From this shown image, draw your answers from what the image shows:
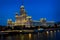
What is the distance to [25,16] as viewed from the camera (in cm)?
2370

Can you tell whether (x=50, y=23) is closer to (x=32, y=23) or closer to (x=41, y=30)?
(x=32, y=23)

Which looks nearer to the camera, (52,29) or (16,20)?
(52,29)

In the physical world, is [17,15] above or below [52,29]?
above

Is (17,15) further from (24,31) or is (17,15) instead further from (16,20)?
(24,31)

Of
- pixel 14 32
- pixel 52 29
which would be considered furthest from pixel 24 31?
pixel 52 29

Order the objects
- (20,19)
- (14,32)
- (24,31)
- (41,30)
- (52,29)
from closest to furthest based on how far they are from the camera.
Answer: (14,32) → (24,31) → (41,30) → (52,29) → (20,19)

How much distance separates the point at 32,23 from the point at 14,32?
8.28 meters

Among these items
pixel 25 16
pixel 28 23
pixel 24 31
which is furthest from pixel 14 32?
pixel 25 16

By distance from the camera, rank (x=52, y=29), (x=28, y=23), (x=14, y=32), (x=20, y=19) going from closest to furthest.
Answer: (x=14, y=32)
(x=52, y=29)
(x=28, y=23)
(x=20, y=19)

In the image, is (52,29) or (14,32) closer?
(14,32)

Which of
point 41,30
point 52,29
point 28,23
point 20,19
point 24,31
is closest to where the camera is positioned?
point 24,31

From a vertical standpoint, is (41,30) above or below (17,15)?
below

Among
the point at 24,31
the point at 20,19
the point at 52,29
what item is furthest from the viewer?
the point at 20,19

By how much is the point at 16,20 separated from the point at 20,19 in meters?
0.57
